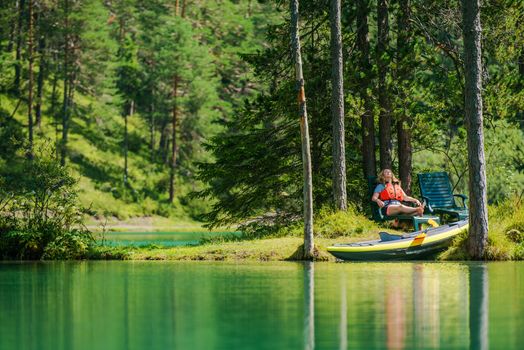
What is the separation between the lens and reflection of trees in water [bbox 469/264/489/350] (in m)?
11.7

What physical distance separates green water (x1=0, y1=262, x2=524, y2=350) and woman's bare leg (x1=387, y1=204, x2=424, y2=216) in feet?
12.3

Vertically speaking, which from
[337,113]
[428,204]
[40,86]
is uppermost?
[40,86]

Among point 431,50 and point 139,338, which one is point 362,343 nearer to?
point 139,338

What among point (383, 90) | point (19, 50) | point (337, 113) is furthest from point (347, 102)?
point (19, 50)

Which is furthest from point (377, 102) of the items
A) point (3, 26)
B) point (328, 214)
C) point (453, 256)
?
point (3, 26)

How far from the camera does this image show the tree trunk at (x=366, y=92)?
32.2 metres

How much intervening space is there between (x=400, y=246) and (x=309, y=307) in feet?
32.2

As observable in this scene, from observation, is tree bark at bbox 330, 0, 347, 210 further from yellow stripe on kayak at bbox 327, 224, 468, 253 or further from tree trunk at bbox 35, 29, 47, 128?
tree trunk at bbox 35, 29, 47, 128

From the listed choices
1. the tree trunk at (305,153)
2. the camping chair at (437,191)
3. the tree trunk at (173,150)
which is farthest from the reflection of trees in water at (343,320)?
the tree trunk at (173,150)

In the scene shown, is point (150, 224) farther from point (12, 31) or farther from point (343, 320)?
point (343, 320)

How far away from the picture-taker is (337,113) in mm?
29641

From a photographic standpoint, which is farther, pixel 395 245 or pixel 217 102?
pixel 217 102

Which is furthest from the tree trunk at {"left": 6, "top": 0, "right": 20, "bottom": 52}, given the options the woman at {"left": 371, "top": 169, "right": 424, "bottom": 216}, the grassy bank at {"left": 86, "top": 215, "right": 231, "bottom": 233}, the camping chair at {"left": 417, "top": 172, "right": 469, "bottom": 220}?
the woman at {"left": 371, "top": 169, "right": 424, "bottom": 216}

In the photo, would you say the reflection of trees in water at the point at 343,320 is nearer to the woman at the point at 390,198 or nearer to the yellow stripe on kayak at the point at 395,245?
the yellow stripe on kayak at the point at 395,245
